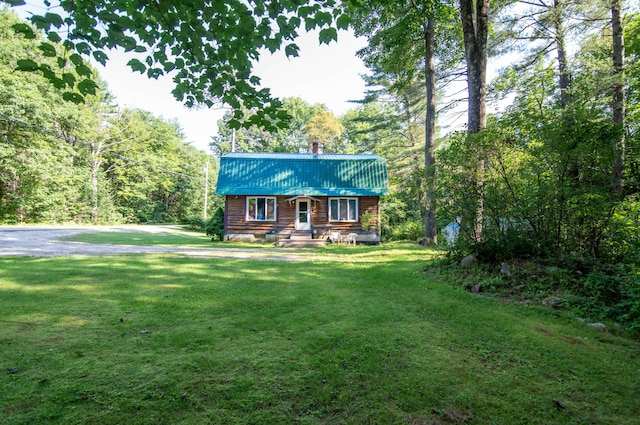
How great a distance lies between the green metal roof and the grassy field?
13.2 m

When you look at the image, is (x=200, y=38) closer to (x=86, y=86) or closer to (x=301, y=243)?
(x=86, y=86)

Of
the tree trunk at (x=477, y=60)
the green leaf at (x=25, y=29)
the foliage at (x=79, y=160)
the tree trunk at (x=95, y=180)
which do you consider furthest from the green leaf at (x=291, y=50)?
the tree trunk at (x=95, y=180)

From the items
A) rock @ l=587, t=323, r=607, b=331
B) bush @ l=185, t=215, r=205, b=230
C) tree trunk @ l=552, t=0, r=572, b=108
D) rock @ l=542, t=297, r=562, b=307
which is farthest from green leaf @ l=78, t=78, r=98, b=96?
bush @ l=185, t=215, r=205, b=230

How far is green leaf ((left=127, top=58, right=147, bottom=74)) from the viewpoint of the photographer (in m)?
3.42

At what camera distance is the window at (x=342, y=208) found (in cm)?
1911

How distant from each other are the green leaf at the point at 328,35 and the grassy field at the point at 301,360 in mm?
3283

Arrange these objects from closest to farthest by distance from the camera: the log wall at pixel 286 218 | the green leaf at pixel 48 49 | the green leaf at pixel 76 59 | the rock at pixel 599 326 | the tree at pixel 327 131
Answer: the green leaf at pixel 48 49
the green leaf at pixel 76 59
the rock at pixel 599 326
the log wall at pixel 286 218
the tree at pixel 327 131

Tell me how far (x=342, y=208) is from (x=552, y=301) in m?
14.7

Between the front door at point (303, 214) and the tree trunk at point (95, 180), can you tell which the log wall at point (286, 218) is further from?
the tree trunk at point (95, 180)

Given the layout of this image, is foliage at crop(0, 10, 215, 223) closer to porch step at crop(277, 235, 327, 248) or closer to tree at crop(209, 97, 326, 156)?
tree at crop(209, 97, 326, 156)

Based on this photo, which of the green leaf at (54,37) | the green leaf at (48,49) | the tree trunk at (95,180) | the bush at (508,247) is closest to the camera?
the green leaf at (48,49)

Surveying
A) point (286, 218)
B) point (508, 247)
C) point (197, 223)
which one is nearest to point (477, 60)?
point (508, 247)

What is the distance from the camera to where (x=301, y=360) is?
2963mm

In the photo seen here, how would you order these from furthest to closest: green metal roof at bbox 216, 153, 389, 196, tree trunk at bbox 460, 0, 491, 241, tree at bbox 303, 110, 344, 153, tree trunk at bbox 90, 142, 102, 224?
1. tree at bbox 303, 110, 344, 153
2. tree trunk at bbox 90, 142, 102, 224
3. green metal roof at bbox 216, 153, 389, 196
4. tree trunk at bbox 460, 0, 491, 241
